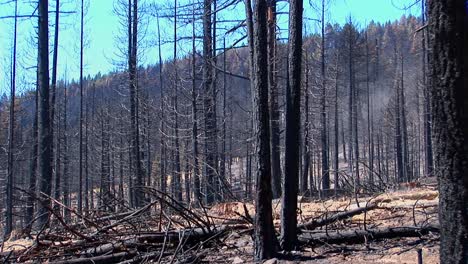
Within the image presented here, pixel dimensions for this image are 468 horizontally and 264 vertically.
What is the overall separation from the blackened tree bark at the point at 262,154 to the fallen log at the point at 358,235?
34.1 inches

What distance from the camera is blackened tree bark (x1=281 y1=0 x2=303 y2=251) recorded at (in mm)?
7617

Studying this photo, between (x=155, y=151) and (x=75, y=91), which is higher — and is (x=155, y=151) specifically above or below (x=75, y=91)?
below

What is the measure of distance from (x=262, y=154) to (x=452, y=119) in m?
3.09

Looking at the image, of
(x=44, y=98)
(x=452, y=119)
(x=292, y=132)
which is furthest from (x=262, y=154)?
(x=44, y=98)

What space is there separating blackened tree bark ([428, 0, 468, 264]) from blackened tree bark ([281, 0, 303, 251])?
313 centimetres

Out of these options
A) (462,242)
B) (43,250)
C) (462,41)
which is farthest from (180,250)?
(462,41)

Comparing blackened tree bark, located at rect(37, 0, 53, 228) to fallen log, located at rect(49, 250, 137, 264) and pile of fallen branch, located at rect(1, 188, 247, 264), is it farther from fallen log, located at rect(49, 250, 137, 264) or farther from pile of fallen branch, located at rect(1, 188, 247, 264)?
fallen log, located at rect(49, 250, 137, 264)

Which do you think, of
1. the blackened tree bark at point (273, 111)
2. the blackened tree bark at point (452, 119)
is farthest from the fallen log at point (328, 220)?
the blackened tree bark at point (273, 111)

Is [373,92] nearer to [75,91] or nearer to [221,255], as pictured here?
[75,91]

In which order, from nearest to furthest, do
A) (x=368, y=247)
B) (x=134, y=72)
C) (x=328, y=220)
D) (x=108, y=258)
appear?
(x=368, y=247) < (x=108, y=258) < (x=328, y=220) < (x=134, y=72)

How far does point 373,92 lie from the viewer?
8175 centimetres

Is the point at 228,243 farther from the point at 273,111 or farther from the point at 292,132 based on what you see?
the point at 273,111

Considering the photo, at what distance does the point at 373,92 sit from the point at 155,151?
49211mm

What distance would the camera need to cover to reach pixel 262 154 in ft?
23.8
